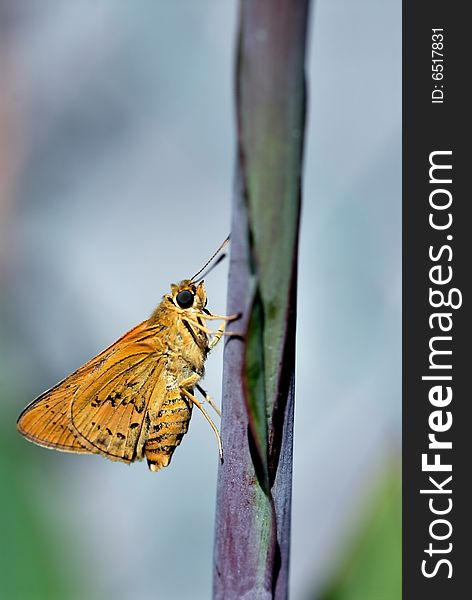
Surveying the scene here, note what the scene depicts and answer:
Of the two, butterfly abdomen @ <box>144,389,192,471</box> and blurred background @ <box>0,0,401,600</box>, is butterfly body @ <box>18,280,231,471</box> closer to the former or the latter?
butterfly abdomen @ <box>144,389,192,471</box>

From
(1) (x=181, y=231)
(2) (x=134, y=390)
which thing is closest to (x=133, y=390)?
(2) (x=134, y=390)

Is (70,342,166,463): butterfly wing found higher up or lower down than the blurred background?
lower down

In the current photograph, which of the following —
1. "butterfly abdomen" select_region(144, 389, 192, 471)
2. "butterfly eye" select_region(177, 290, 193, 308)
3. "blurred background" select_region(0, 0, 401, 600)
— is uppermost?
"blurred background" select_region(0, 0, 401, 600)

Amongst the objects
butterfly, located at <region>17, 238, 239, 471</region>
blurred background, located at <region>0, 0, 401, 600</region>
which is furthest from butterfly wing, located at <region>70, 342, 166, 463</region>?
blurred background, located at <region>0, 0, 401, 600</region>

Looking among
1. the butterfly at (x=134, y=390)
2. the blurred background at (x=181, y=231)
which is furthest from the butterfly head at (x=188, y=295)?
the blurred background at (x=181, y=231)

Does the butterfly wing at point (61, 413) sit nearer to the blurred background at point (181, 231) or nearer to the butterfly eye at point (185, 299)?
the butterfly eye at point (185, 299)

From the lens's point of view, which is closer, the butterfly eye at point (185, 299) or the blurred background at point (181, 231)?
the butterfly eye at point (185, 299)

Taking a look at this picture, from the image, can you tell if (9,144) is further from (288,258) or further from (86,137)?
(288,258)
